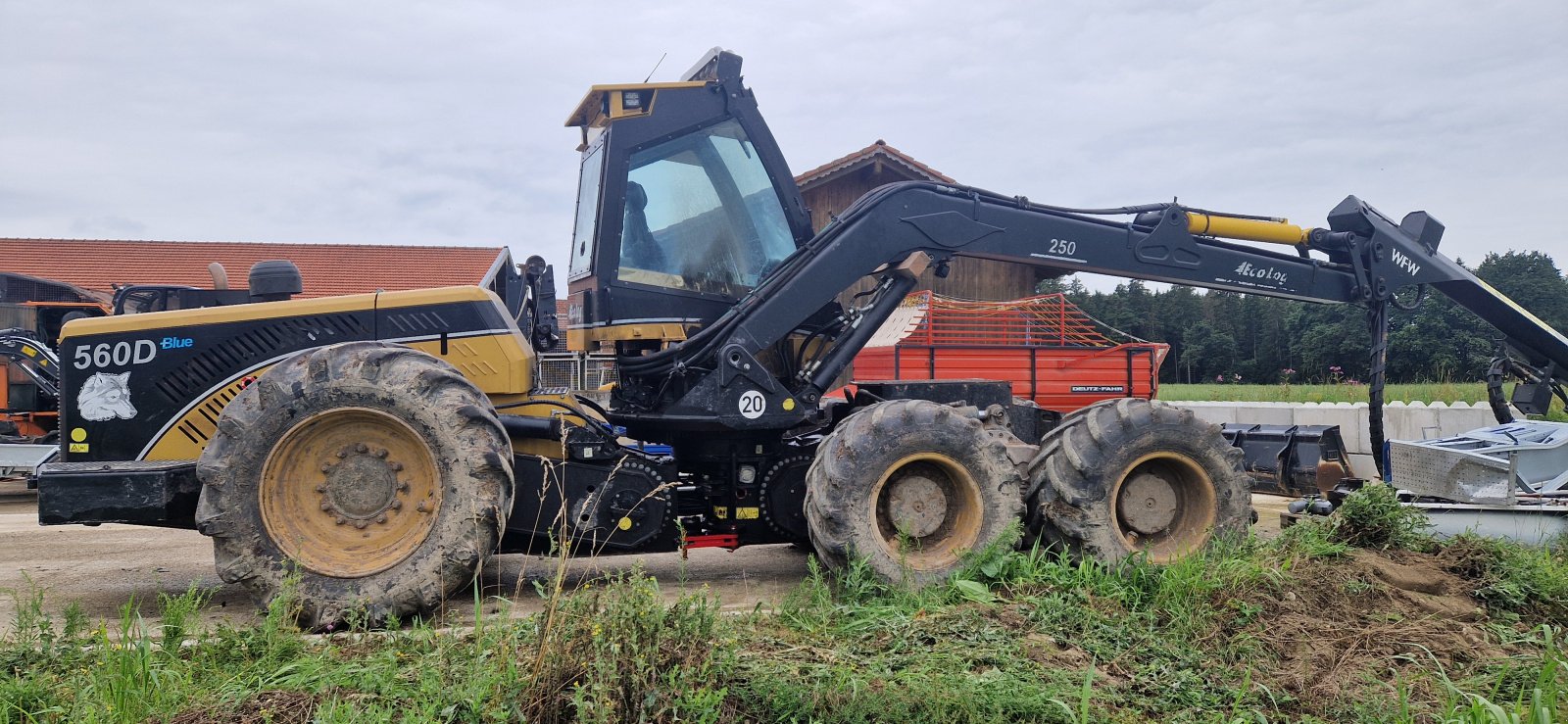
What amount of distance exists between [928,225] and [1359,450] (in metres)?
7.94

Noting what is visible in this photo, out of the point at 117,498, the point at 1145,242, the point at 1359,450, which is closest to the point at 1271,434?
the point at 1359,450

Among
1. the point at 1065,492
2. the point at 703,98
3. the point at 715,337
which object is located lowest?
the point at 1065,492

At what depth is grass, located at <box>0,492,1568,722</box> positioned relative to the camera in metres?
3.49

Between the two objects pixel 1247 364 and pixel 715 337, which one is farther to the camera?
pixel 1247 364

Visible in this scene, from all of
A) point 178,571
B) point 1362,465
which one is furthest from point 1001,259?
point 1362,465

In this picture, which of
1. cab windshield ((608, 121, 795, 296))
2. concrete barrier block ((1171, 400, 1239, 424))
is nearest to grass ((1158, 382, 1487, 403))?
concrete barrier block ((1171, 400, 1239, 424))

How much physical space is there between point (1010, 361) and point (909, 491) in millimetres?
5090

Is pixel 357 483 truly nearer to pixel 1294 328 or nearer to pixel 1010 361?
pixel 1010 361

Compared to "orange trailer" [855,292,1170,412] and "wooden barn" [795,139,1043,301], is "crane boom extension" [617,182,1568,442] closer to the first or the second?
"orange trailer" [855,292,1170,412]

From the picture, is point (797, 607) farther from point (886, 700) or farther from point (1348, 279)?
point (1348, 279)

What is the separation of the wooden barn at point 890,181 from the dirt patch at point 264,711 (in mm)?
14451

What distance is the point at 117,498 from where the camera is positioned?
517cm

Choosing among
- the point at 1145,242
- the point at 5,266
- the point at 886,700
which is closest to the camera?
the point at 886,700

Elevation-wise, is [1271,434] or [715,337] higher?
[715,337]
